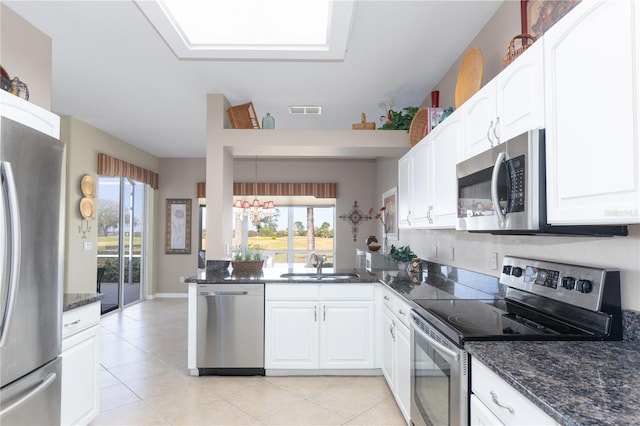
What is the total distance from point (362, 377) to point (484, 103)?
94.8 inches

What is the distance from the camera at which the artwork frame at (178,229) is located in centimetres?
705

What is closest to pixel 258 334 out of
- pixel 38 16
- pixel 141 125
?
pixel 38 16

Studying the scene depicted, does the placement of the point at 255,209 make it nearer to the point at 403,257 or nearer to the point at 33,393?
the point at 403,257

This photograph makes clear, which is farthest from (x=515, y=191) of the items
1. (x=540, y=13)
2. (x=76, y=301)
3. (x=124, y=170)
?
(x=124, y=170)

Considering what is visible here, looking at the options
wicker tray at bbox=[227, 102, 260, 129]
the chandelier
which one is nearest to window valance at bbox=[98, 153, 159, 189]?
the chandelier

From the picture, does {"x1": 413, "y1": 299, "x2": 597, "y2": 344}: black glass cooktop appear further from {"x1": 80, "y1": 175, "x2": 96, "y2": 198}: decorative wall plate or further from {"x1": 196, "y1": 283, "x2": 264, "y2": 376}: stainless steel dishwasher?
{"x1": 80, "y1": 175, "x2": 96, "y2": 198}: decorative wall plate

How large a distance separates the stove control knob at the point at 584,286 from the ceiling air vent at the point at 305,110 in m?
3.24

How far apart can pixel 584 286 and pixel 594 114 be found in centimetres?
69

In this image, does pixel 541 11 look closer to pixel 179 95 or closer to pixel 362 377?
pixel 362 377

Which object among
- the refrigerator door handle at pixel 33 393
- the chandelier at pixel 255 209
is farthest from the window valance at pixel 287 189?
the refrigerator door handle at pixel 33 393

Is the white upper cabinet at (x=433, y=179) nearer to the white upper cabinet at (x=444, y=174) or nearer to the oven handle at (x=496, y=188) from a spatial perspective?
the white upper cabinet at (x=444, y=174)

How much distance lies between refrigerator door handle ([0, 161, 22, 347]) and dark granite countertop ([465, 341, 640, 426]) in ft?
5.90

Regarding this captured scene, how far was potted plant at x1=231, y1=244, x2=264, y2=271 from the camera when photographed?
3656 millimetres

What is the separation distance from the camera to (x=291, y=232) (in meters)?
7.11
